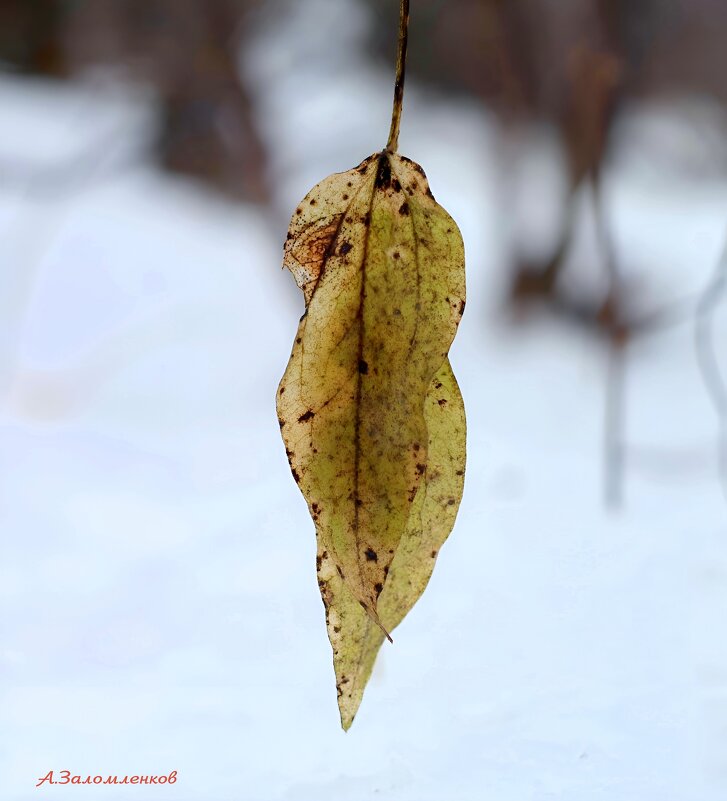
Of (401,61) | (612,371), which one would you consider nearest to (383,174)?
(401,61)

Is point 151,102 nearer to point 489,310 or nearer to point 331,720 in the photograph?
point 489,310

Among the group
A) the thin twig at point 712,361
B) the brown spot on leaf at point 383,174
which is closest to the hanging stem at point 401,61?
the brown spot on leaf at point 383,174

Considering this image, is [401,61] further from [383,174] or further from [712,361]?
[712,361]

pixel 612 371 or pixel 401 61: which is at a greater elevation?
pixel 401 61

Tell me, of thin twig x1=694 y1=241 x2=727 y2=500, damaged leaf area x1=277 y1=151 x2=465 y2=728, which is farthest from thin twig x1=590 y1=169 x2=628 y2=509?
damaged leaf area x1=277 y1=151 x2=465 y2=728

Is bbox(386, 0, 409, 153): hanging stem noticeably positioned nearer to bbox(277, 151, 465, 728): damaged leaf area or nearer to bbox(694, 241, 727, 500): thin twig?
bbox(277, 151, 465, 728): damaged leaf area
